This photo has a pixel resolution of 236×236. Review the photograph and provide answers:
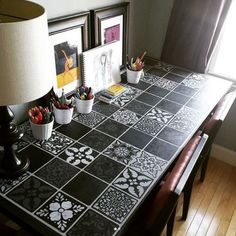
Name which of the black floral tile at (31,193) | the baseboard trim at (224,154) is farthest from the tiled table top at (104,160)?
the baseboard trim at (224,154)

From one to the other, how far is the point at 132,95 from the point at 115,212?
0.90m

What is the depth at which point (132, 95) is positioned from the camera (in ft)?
5.92

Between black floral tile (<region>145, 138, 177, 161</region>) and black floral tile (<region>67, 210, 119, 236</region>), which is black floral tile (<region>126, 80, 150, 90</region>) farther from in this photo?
black floral tile (<region>67, 210, 119, 236</region>)

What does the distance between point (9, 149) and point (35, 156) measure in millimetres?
158

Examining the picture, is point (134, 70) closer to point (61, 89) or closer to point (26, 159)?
point (61, 89)

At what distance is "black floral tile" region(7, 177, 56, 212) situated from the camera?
1.05 metres

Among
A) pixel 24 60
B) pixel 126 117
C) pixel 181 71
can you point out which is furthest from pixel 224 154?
pixel 24 60

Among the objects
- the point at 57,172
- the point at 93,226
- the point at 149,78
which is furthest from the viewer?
the point at 149,78

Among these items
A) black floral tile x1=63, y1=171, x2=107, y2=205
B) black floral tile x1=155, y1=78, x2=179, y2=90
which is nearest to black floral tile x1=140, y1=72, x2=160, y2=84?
black floral tile x1=155, y1=78, x2=179, y2=90

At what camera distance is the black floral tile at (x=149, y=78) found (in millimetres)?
1986

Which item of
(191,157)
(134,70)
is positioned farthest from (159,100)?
(191,157)

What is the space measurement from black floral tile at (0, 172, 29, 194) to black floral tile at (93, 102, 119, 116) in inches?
23.4

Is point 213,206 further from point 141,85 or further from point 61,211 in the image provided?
point 61,211

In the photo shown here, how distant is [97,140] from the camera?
54.9 inches
